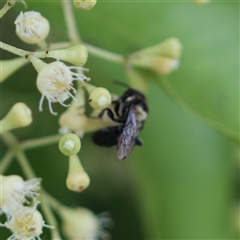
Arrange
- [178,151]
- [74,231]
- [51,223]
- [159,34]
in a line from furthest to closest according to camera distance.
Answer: [178,151], [159,34], [74,231], [51,223]

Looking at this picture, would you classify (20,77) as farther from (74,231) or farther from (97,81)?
(74,231)

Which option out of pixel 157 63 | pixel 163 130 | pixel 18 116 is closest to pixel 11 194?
pixel 18 116

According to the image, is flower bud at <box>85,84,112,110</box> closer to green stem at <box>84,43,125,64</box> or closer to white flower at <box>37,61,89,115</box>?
white flower at <box>37,61,89,115</box>

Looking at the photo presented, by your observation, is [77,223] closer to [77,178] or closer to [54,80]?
[77,178]

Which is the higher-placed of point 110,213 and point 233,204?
point 233,204

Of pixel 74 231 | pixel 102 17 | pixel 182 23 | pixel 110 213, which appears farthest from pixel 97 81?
pixel 110 213
